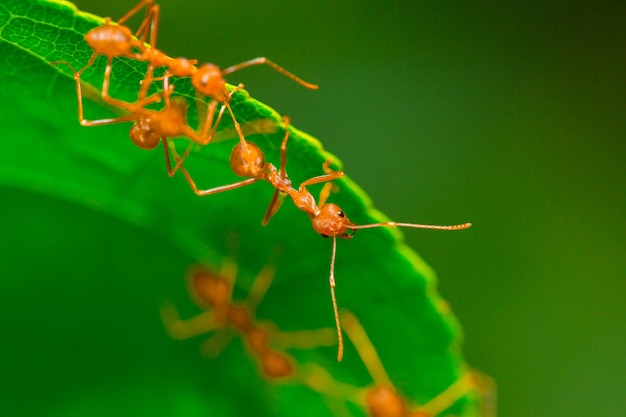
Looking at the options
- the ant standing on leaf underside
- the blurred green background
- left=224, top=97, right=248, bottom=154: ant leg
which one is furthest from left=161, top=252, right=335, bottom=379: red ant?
the blurred green background

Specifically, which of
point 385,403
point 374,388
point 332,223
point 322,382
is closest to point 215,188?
point 332,223

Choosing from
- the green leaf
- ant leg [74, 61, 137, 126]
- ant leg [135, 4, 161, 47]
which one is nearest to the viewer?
ant leg [74, 61, 137, 126]

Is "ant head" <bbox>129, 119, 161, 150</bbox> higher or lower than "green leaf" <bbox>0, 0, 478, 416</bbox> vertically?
higher

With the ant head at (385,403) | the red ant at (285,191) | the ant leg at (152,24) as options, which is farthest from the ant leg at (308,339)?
the ant leg at (152,24)

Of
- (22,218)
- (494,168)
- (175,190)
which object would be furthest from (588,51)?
(22,218)

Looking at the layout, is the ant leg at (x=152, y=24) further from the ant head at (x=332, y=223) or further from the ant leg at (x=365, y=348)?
the ant leg at (x=365, y=348)

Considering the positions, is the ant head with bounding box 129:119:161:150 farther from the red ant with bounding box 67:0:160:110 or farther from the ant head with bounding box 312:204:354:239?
the ant head with bounding box 312:204:354:239
